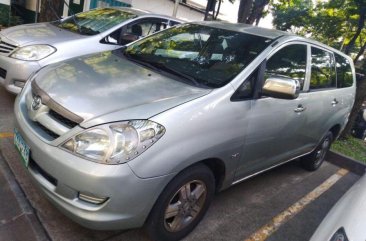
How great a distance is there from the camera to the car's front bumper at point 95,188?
2.06 metres

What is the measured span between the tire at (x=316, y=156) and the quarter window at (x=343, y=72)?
2.27ft

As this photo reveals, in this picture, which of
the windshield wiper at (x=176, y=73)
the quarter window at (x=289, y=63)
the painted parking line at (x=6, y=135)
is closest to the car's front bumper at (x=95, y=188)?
the windshield wiper at (x=176, y=73)

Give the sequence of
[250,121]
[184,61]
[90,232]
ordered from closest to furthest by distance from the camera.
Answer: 1. [90,232]
2. [250,121]
3. [184,61]

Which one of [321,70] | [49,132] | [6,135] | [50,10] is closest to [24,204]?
[49,132]

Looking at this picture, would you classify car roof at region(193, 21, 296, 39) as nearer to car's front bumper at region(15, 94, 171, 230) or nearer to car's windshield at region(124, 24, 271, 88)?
car's windshield at region(124, 24, 271, 88)

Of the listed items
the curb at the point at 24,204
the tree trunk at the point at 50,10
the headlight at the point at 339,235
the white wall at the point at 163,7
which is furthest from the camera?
the white wall at the point at 163,7

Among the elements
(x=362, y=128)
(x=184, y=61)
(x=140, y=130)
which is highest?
(x=184, y=61)

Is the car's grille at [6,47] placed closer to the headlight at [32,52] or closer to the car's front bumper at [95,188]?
the headlight at [32,52]

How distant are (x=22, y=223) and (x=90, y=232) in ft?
1.61

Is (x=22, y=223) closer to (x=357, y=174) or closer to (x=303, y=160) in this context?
(x=303, y=160)

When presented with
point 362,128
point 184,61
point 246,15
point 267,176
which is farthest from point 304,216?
point 246,15

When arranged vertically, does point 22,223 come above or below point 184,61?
below

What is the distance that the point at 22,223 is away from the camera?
255cm

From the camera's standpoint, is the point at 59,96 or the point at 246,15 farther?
the point at 246,15
